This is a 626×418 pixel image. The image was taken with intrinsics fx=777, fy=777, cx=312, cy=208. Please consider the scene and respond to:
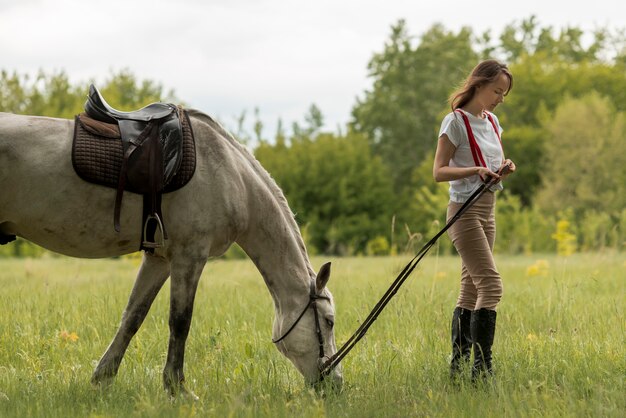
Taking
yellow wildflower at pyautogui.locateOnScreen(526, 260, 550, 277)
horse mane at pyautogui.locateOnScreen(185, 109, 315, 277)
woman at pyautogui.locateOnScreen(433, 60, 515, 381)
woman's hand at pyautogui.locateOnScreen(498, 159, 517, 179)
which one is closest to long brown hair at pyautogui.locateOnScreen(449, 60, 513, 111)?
woman at pyautogui.locateOnScreen(433, 60, 515, 381)

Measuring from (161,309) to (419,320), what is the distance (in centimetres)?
262

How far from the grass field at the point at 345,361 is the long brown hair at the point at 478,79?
183cm

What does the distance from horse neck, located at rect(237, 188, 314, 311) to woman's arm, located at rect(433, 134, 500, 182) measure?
104cm

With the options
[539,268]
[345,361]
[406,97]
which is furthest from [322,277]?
[406,97]

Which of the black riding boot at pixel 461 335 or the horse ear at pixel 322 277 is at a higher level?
the horse ear at pixel 322 277

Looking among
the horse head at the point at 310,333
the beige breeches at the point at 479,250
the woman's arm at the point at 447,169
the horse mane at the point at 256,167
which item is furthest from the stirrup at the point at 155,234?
the beige breeches at the point at 479,250

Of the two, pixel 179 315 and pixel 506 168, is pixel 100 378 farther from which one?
pixel 506 168

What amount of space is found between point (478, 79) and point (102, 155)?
244cm

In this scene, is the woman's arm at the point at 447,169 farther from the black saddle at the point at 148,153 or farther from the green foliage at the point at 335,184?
the green foliage at the point at 335,184

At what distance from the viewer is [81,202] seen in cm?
447

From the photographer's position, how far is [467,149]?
512cm

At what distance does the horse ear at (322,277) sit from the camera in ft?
16.5

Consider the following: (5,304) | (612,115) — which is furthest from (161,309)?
(612,115)

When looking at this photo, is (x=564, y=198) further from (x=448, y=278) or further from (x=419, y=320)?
(x=419, y=320)
